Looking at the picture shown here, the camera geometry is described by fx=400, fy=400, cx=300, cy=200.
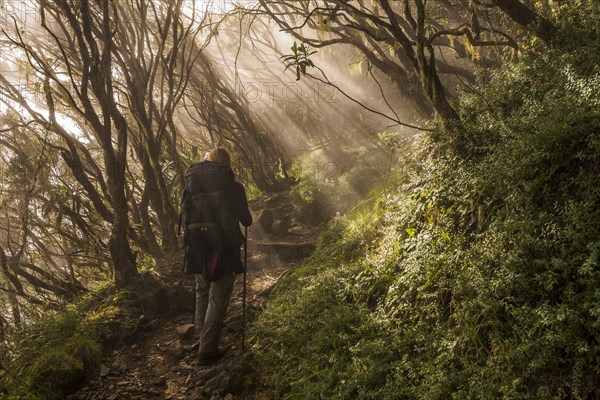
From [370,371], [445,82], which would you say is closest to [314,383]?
[370,371]

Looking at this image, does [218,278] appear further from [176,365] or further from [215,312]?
[176,365]

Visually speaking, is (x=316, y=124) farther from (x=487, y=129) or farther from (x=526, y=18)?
(x=487, y=129)

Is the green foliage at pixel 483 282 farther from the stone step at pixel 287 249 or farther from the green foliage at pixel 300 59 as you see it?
the stone step at pixel 287 249

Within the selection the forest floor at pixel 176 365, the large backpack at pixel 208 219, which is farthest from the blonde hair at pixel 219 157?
the forest floor at pixel 176 365

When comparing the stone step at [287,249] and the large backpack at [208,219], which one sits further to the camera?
the stone step at [287,249]

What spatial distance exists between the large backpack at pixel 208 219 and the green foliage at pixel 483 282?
99cm

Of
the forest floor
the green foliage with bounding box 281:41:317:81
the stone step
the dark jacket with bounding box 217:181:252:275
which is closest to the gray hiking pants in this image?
the dark jacket with bounding box 217:181:252:275

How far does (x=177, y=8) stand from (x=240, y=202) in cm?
547

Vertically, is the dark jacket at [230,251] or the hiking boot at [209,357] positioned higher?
the dark jacket at [230,251]

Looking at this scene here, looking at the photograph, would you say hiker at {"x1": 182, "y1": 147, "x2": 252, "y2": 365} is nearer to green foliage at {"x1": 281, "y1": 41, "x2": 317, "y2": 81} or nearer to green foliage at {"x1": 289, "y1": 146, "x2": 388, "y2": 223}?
green foliage at {"x1": 281, "y1": 41, "x2": 317, "y2": 81}

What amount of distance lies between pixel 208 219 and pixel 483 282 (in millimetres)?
3128

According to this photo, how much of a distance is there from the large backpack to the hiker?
0.5 inches

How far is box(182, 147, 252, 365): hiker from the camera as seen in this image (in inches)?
184

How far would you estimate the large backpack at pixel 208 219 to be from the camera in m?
4.75
